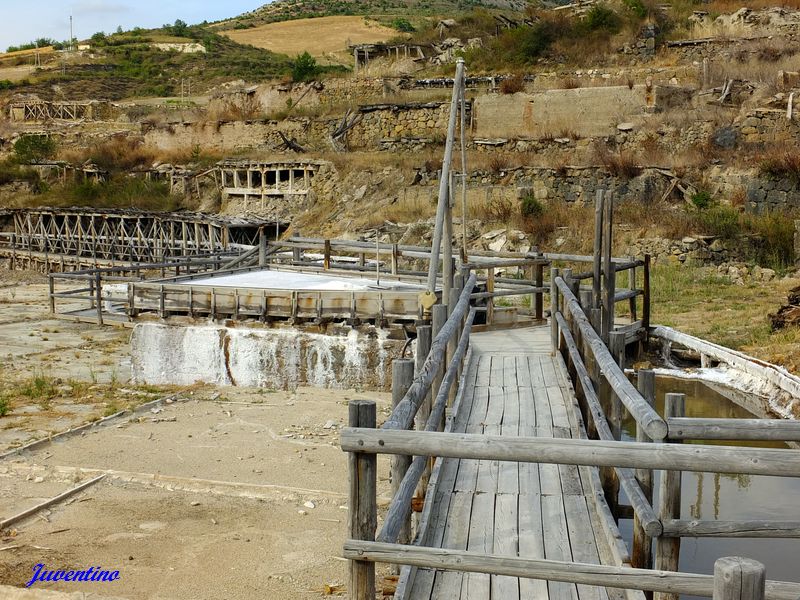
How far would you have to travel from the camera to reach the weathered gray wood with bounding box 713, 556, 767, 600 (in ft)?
9.29

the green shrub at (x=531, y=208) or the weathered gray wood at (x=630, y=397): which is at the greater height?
the weathered gray wood at (x=630, y=397)

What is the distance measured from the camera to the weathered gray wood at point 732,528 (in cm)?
424

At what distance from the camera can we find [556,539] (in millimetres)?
5488

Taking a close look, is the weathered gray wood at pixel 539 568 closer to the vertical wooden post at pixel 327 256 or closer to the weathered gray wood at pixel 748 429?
the weathered gray wood at pixel 748 429

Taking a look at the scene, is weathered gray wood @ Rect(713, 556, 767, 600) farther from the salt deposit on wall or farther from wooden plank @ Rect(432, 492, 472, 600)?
the salt deposit on wall

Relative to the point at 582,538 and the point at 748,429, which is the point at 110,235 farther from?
the point at 748,429

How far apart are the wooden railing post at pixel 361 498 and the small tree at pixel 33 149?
52.9 meters

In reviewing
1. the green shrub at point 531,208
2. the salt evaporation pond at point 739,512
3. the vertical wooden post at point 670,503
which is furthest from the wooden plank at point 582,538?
the green shrub at point 531,208

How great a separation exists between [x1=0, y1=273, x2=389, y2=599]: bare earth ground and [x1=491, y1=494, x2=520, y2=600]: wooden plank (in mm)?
2156

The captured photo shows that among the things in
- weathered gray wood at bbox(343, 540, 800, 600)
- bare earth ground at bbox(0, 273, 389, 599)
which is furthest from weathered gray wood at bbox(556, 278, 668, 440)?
bare earth ground at bbox(0, 273, 389, 599)

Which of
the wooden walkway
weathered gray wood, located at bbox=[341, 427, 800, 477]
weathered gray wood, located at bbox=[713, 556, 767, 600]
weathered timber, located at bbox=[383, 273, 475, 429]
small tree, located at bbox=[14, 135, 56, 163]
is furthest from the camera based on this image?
small tree, located at bbox=[14, 135, 56, 163]

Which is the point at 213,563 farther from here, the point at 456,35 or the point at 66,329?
the point at 456,35

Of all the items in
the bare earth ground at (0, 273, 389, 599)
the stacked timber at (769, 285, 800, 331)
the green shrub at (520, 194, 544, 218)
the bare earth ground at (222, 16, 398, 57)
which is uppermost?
the bare earth ground at (222, 16, 398, 57)

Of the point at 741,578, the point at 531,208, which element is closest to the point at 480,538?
the point at 741,578
